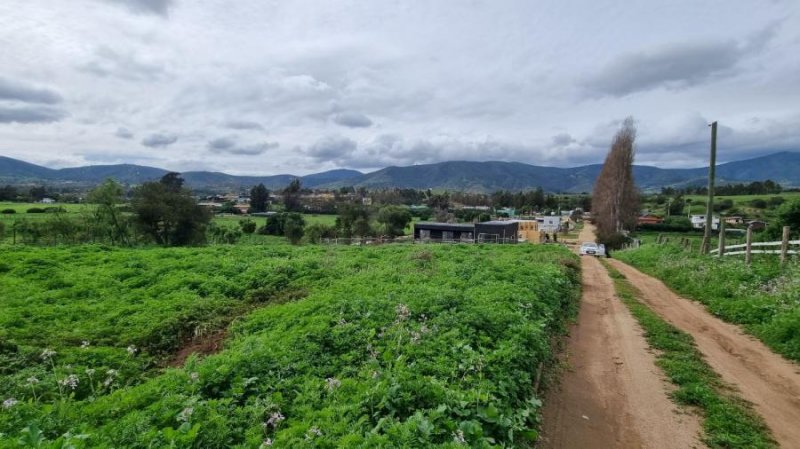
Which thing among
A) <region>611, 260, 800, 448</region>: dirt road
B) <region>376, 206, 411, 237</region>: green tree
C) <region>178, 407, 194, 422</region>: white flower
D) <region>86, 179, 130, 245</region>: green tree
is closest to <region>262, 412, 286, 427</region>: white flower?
<region>178, 407, 194, 422</region>: white flower

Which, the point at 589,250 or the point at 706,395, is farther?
the point at 589,250

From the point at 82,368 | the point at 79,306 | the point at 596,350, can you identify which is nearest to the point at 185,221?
the point at 79,306

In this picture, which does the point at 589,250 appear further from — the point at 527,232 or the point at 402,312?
the point at 527,232

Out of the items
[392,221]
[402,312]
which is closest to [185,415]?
[402,312]

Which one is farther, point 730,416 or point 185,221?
point 185,221

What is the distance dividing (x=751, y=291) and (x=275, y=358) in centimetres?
1440

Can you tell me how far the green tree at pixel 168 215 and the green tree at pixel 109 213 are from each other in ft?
6.57

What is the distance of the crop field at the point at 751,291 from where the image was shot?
955cm

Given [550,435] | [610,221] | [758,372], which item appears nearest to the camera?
[550,435]

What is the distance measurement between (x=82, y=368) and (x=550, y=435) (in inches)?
284

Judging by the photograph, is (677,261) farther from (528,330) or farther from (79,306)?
(79,306)

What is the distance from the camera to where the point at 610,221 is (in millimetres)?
51875

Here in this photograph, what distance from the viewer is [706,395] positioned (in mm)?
6688

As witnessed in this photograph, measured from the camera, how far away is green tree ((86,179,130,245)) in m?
40.6
